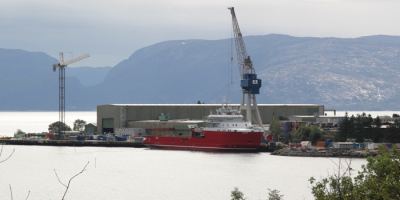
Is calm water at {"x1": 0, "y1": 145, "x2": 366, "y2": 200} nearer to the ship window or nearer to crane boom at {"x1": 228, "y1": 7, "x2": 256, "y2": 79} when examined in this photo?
the ship window

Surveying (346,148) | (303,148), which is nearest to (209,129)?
(303,148)

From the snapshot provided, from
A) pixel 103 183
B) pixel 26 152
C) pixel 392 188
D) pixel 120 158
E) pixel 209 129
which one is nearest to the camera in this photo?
pixel 392 188

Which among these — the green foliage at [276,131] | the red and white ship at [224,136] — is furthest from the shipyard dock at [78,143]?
the green foliage at [276,131]

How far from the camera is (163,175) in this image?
61156 millimetres

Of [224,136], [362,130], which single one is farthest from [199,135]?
[362,130]

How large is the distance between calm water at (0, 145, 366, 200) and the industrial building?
2999 cm

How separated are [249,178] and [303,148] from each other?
2845 cm

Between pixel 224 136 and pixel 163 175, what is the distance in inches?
997

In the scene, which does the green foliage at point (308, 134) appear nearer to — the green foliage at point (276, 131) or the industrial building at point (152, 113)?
the green foliage at point (276, 131)

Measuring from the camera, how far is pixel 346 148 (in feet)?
272

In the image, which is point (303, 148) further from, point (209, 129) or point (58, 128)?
point (58, 128)

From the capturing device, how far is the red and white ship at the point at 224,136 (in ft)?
277

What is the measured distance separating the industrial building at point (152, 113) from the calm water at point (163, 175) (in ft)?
98.4

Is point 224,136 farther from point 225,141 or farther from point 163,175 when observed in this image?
point 163,175
